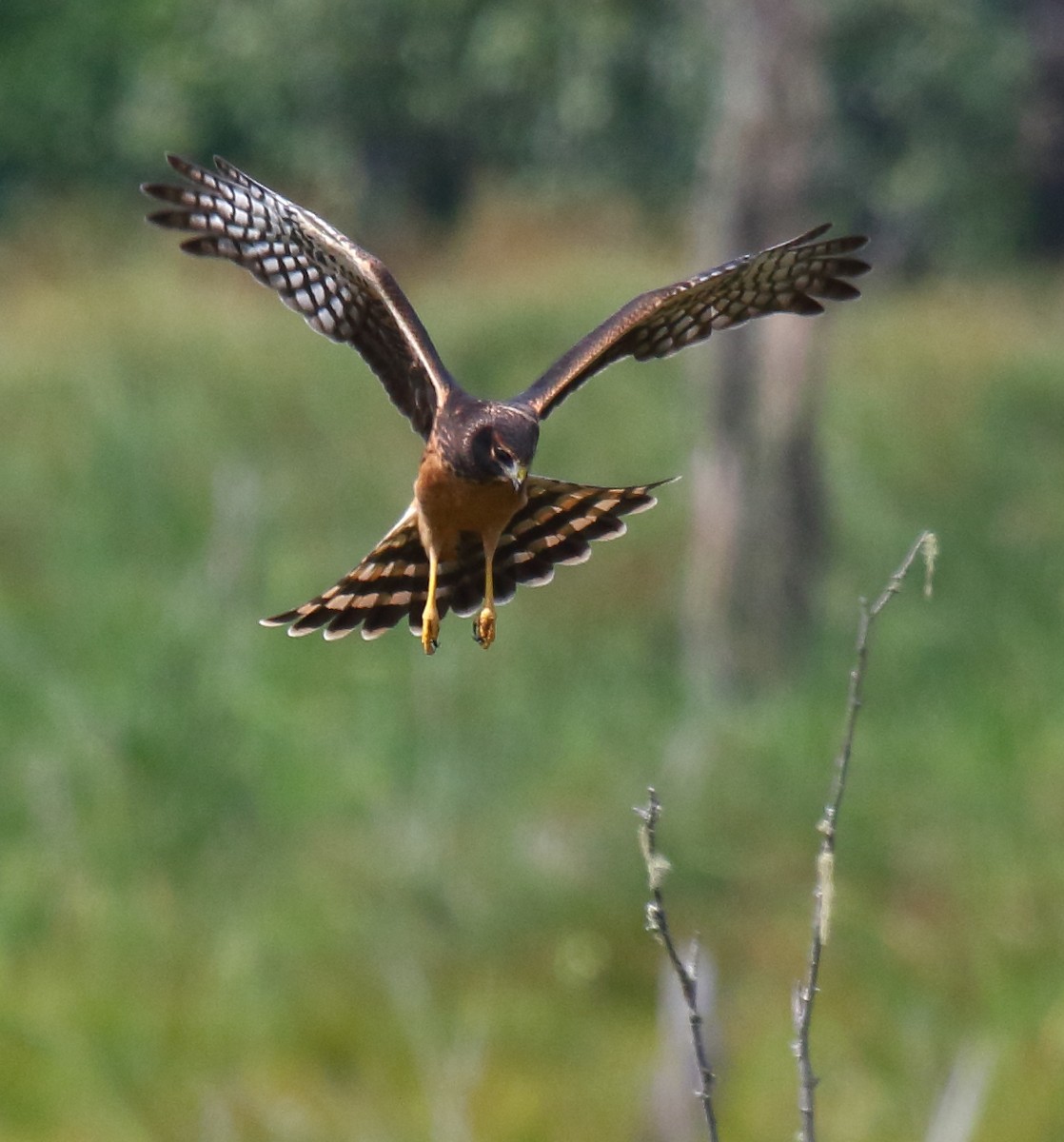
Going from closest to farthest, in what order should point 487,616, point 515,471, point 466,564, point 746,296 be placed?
1. point 515,471
2. point 487,616
3. point 466,564
4. point 746,296

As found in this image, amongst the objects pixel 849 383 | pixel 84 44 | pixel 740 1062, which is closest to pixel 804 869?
pixel 740 1062

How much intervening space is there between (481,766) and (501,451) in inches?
396

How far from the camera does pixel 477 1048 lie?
11711mm

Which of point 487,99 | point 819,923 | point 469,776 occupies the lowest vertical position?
point 819,923

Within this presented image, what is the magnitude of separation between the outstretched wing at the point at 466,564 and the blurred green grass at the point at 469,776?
1.36 meters

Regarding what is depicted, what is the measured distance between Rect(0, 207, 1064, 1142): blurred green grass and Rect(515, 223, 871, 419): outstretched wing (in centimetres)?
170

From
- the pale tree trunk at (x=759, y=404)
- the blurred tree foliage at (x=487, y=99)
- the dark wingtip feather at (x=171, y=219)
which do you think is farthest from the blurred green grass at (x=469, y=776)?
the blurred tree foliage at (x=487, y=99)

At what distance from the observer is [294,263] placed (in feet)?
16.5

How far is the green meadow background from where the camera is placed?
1173 cm

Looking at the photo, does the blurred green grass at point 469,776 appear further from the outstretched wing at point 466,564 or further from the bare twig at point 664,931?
the bare twig at point 664,931

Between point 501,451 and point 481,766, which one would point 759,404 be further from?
point 501,451

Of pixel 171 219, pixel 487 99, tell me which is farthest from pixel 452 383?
pixel 487 99

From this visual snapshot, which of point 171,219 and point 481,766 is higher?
point 481,766

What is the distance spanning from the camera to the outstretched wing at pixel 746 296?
4.79 meters
